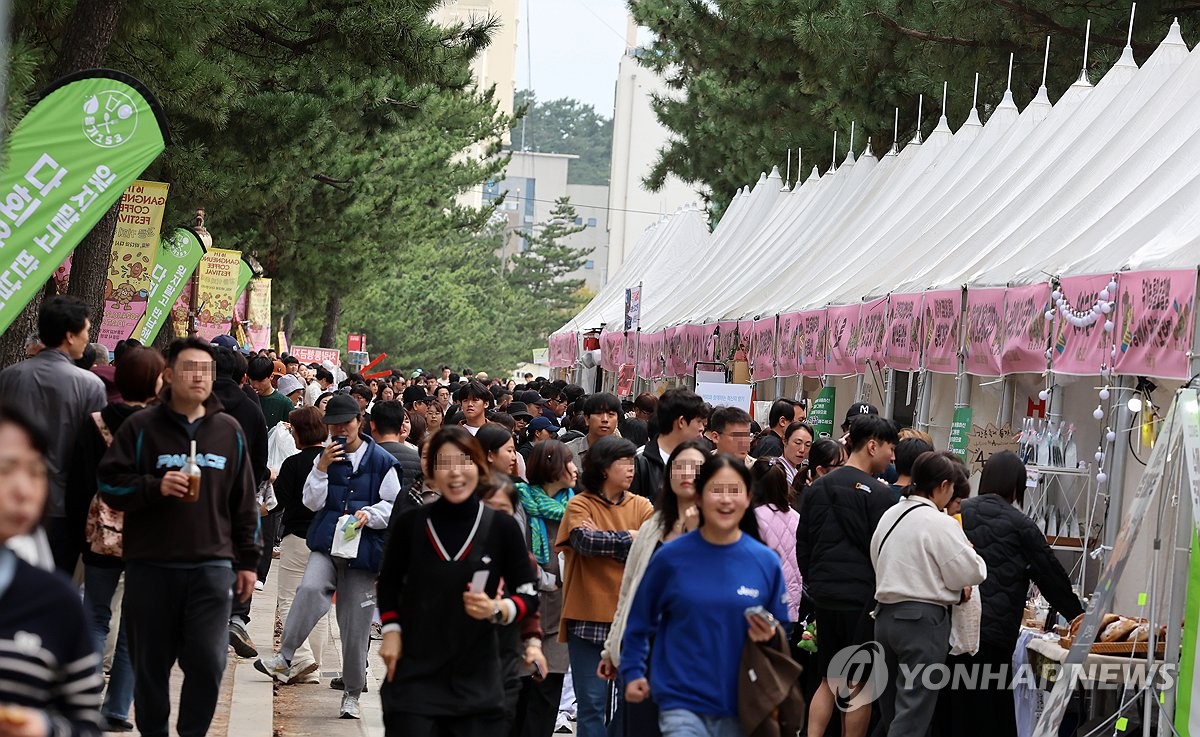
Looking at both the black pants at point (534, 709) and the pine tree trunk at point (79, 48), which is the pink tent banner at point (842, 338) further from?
the black pants at point (534, 709)

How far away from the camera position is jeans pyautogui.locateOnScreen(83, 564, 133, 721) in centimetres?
781

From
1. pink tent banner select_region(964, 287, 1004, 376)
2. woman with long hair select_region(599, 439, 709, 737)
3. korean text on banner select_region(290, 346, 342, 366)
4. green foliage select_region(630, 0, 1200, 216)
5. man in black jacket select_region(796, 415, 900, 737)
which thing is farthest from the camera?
korean text on banner select_region(290, 346, 342, 366)

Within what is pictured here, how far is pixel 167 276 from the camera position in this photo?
17875mm

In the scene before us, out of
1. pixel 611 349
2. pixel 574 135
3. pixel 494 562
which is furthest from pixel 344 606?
pixel 574 135

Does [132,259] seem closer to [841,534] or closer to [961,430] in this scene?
[961,430]

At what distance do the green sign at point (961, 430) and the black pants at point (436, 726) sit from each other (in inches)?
261

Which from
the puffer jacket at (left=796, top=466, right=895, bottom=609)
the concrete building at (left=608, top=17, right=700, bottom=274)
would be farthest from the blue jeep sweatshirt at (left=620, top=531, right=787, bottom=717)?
the concrete building at (left=608, top=17, right=700, bottom=274)

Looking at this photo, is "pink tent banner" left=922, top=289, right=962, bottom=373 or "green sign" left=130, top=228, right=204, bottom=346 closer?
"pink tent banner" left=922, top=289, right=962, bottom=373

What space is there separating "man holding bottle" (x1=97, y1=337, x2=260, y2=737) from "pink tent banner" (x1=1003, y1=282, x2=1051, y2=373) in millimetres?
5623

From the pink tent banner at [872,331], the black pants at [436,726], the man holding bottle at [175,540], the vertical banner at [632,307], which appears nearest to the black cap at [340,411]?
the man holding bottle at [175,540]

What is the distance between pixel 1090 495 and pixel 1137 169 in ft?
8.92

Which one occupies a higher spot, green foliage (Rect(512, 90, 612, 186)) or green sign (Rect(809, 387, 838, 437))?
green foliage (Rect(512, 90, 612, 186))

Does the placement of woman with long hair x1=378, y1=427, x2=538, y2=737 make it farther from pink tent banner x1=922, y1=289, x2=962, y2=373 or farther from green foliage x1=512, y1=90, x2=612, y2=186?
green foliage x1=512, y1=90, x2=612, y2=186

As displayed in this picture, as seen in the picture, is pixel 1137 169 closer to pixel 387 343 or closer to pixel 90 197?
pixel 90 197
